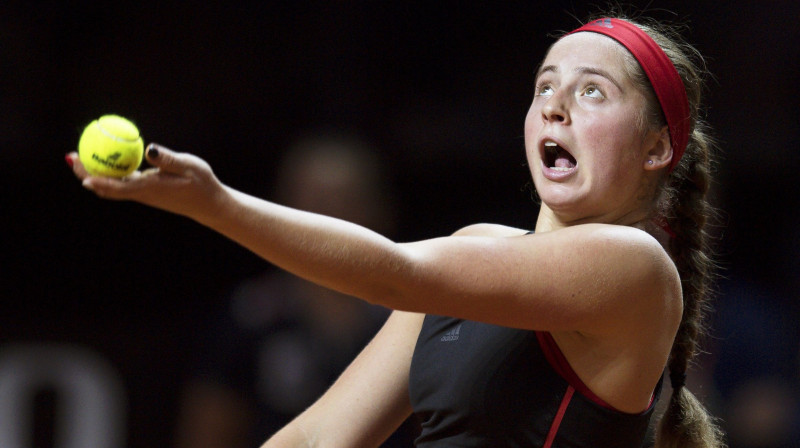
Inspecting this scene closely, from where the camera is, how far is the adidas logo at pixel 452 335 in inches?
66.2

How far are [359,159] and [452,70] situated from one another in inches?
31.2

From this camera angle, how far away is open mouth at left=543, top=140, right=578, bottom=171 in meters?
1.64

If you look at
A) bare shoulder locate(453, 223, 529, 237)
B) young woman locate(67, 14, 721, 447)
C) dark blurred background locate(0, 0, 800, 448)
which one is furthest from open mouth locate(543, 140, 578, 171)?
dark blurred background locate(0, 0, 800, 448)

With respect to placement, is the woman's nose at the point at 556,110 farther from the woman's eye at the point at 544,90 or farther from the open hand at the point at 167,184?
the open hand at the point at 167,184

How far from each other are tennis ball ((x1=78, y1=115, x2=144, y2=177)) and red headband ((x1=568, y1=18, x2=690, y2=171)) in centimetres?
93

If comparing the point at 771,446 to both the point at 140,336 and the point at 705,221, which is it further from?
the point at 140,336

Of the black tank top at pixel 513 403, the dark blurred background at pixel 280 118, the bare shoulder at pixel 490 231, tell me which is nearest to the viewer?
the black tank top at pixel 513 403

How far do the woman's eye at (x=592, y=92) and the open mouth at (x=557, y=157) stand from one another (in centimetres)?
10

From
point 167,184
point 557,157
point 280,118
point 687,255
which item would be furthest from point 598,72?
point 280,118

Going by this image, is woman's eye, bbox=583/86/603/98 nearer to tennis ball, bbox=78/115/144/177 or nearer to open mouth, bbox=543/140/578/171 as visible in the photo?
open mouth, bbox=543/140/578/171

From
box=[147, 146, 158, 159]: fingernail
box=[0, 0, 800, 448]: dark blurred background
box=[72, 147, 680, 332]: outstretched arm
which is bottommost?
box=[0, 0, 800, 448]: dark blurred background

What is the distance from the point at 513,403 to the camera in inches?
60.1

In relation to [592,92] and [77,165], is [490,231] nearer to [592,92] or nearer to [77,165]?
[592,92]

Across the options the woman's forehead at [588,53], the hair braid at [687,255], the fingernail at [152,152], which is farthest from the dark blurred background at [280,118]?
the fingernail at [152,152]
